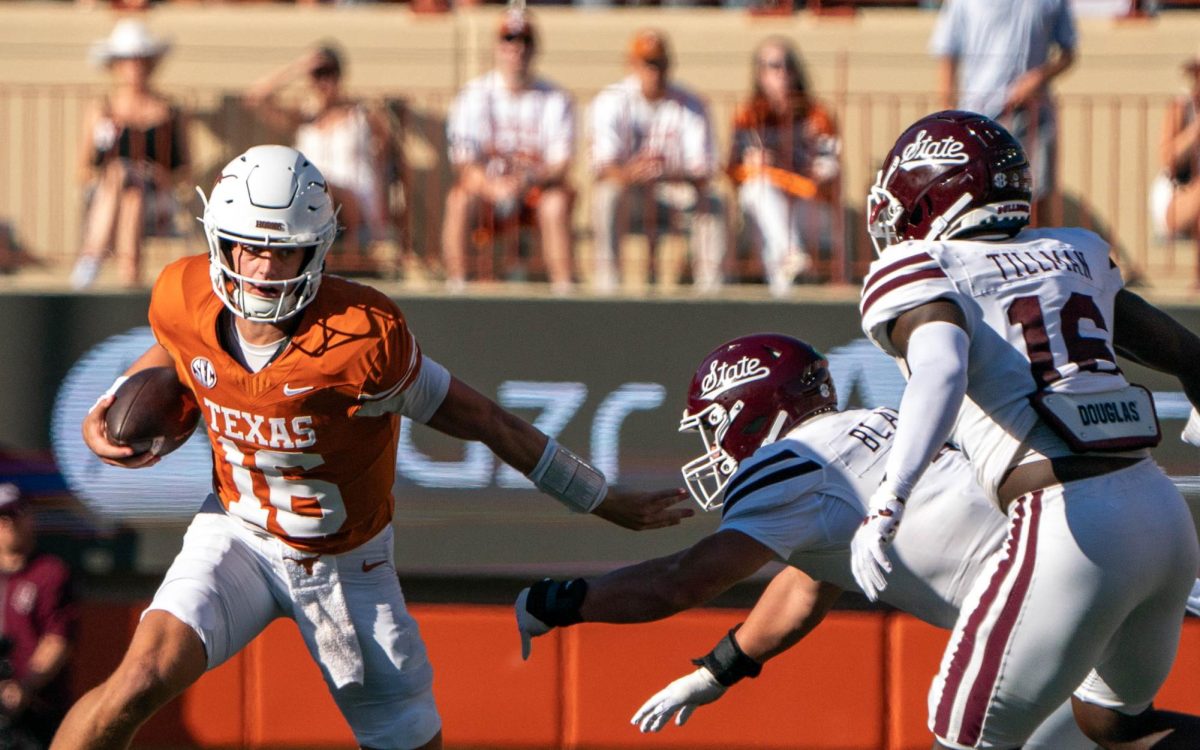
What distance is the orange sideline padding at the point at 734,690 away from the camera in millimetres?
6887

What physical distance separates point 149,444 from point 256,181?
74 cm

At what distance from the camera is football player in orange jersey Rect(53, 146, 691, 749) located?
4289mm

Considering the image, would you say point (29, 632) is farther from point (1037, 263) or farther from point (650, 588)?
point (1037, 263)

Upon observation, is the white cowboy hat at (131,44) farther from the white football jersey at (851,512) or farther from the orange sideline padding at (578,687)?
the white football jersey at (851,512)

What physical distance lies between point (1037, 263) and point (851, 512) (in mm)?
720

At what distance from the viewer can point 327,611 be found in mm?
4523

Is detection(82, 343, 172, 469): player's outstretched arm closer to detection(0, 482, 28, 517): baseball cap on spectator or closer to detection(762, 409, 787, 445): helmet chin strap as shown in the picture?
detection(762, 409, 787, 445): helmet chin strap

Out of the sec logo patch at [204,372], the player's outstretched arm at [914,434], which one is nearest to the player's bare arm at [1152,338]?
the player's outstretched arm at [914,434]

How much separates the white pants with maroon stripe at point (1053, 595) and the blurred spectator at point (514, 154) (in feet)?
12.8

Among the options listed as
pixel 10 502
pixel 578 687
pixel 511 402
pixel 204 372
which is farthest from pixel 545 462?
pixel 10 502

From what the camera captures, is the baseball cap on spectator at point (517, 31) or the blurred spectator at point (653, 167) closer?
the blurred spectator at point (653, 167)

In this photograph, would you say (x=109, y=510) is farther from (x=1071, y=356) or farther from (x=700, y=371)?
(x=1071, y=356)

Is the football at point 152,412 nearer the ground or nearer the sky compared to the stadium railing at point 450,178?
nearer the ground

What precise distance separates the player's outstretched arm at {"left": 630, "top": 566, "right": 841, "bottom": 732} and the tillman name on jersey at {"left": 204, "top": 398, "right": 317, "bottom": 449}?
1.12 m
